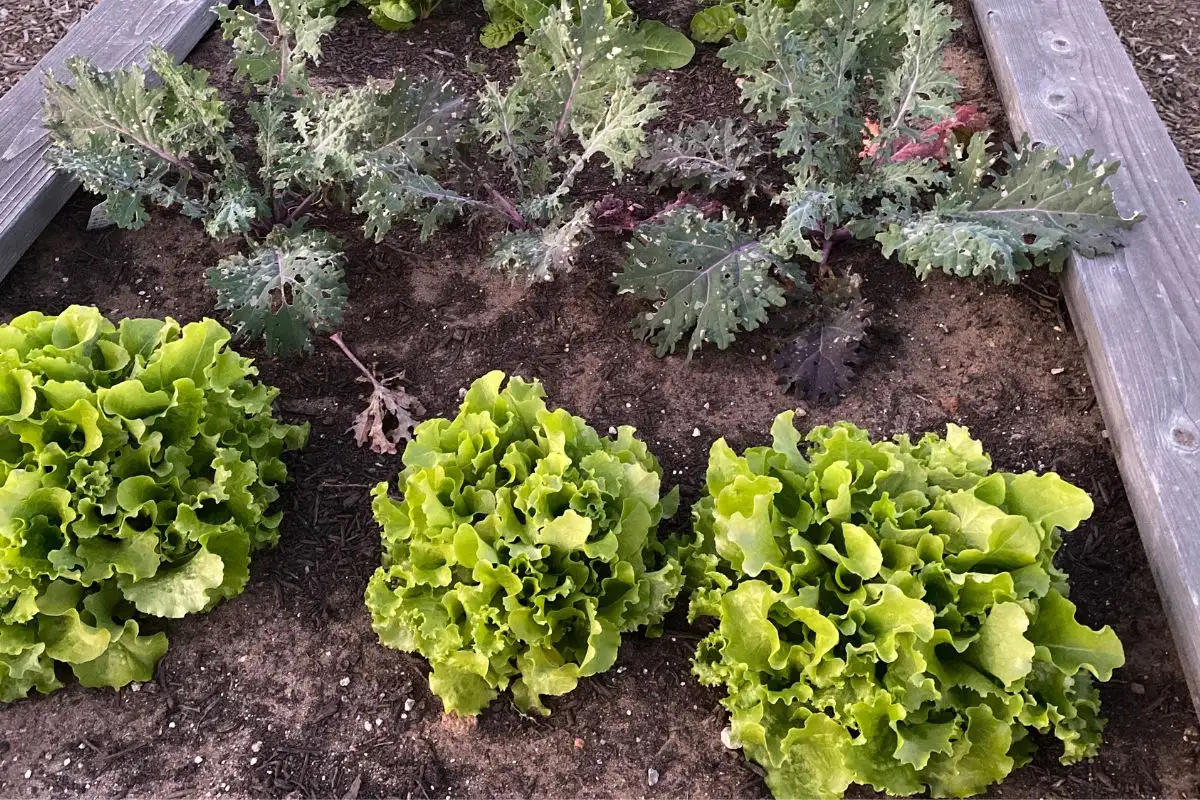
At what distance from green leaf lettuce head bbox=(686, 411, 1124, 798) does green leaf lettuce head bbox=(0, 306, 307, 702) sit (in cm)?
138

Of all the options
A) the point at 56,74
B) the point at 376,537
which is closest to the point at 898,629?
the point at 376,537

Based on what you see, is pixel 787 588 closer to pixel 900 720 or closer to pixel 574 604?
Result: pixel 900 720

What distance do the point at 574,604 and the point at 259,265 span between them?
63.0 inches

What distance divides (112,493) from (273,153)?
140cm

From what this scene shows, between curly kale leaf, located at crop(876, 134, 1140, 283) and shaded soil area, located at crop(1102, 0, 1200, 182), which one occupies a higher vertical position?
curly kale leaf, located at crop(876, 134, 1140, 283)

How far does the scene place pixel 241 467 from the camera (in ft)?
8.52

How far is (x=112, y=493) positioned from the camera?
243 cm

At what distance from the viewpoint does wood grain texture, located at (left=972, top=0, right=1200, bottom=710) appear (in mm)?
2582

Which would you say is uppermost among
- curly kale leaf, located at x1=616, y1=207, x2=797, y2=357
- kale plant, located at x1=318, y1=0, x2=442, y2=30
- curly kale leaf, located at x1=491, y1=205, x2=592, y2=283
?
kale plant, located at x1=318, y1=0, x2=442, y2=30

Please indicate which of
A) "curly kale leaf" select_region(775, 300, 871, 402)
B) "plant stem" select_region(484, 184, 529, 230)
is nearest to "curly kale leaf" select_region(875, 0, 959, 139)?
"curly kale leaf" select_region(775, 300, 871, 402)

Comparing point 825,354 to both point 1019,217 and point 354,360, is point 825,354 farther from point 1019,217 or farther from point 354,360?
point 354,360

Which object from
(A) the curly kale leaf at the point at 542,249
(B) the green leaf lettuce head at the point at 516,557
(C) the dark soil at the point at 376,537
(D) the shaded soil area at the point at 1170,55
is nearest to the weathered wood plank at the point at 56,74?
(C) the dark soil at the point at 376,537

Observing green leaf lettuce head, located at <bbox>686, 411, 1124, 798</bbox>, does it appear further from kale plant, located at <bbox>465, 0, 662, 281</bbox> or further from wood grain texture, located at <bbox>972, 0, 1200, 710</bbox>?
kale plant, located at <bbox>465, 0, 662, 281</bbox>

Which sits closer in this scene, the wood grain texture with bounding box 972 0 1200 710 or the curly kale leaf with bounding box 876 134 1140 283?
the wood grain texture with bounding box 972 0 1200 710
